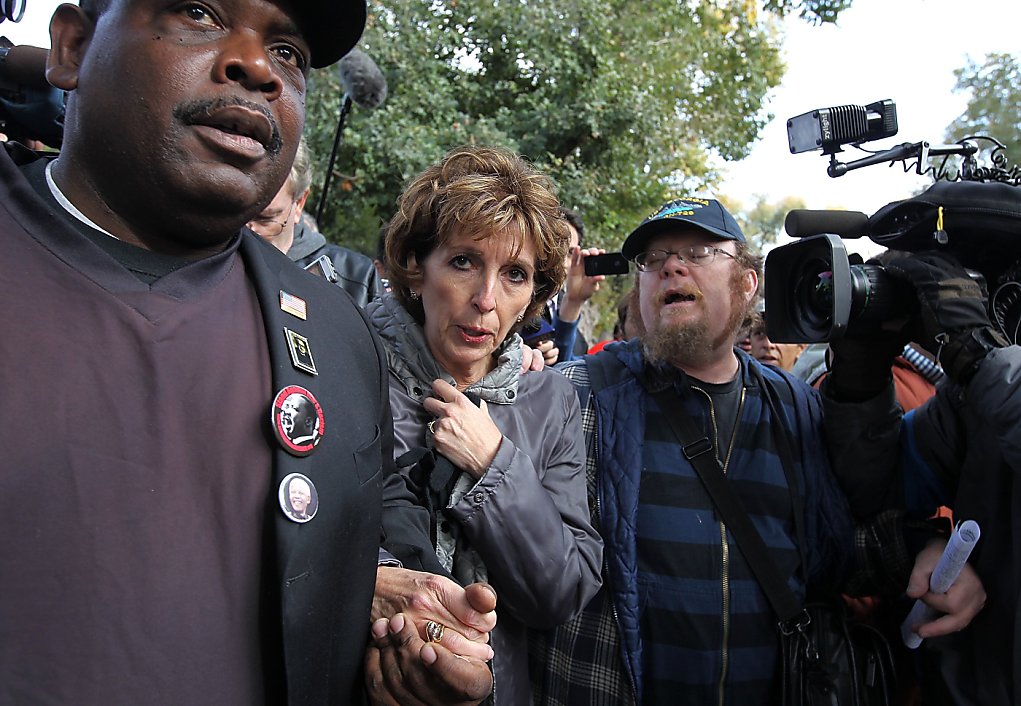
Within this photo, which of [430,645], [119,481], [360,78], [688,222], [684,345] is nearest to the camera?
[119,481]

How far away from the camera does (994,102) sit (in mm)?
18734

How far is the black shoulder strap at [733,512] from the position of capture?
2.15 meters

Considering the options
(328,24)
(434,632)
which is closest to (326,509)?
(434,632)

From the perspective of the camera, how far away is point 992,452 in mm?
1874

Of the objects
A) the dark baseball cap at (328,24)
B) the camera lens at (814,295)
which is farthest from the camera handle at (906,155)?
the dark baseball cap at (328,24)

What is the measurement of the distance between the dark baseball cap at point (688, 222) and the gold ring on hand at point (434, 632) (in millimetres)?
1811

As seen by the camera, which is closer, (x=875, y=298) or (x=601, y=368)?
(x=875, y=298)

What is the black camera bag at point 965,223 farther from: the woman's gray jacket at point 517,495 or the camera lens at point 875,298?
the woman's gray jacket at point 517,495

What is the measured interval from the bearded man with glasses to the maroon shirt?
1379 mm

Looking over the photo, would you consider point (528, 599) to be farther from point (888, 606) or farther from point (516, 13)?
point (516, 13)

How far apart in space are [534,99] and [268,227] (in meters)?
6.87

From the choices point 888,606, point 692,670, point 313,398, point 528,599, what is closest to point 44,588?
point 313,398

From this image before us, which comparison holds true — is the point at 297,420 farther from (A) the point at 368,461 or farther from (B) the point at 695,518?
(B) the point at 695,518

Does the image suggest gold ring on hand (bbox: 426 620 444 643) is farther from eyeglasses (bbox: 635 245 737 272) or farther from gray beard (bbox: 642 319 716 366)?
eyeglasses (bbox: 635 245 737 272)
